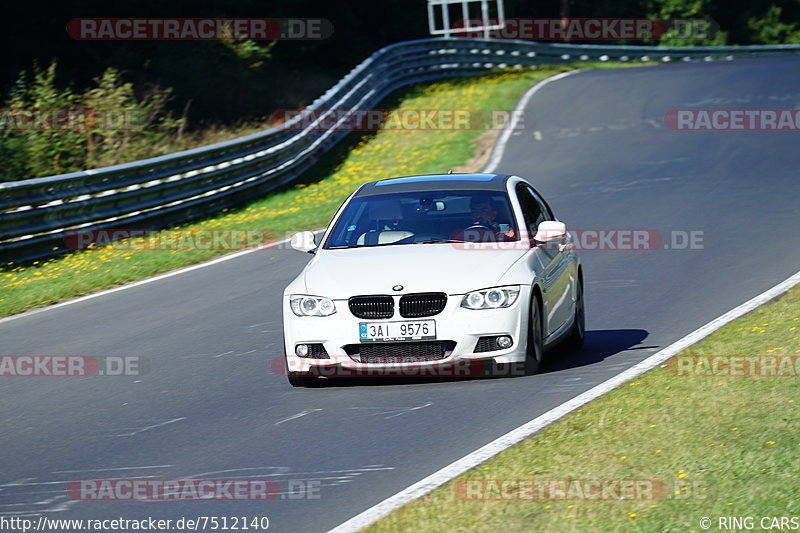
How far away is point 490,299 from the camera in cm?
929

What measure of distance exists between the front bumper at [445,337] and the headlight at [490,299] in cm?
4

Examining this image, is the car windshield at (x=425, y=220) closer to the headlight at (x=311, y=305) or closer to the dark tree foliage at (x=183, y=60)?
the headlight at (x=311, y=305)

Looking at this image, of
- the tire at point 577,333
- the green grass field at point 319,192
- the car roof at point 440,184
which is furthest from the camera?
the green grass field at point 319,192

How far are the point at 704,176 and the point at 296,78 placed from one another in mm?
19099

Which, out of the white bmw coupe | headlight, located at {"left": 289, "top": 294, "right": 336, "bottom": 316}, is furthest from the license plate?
headlight, located at {"left": 289, "top": 294, "right": 336, "bottom": 316}

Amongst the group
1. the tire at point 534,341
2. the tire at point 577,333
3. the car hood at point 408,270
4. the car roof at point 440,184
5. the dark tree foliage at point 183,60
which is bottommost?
the tire at point 577,333

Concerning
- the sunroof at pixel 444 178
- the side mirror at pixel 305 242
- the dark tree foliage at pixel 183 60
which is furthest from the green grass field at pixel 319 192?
the sunroof at pixel 444 178

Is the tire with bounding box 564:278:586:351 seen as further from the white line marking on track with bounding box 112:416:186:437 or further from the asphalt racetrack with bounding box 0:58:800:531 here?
the white line marking on track with bounding box 112:416:186:437

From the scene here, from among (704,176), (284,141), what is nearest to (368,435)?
(704,176)

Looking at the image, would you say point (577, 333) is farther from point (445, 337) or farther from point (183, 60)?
point (183, 60)

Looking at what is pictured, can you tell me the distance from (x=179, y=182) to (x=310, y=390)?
11.8m

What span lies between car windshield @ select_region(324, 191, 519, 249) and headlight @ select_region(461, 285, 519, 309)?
0.87 meters

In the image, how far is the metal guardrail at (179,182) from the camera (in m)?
17.8

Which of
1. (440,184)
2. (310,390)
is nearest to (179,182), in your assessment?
(440,184)
